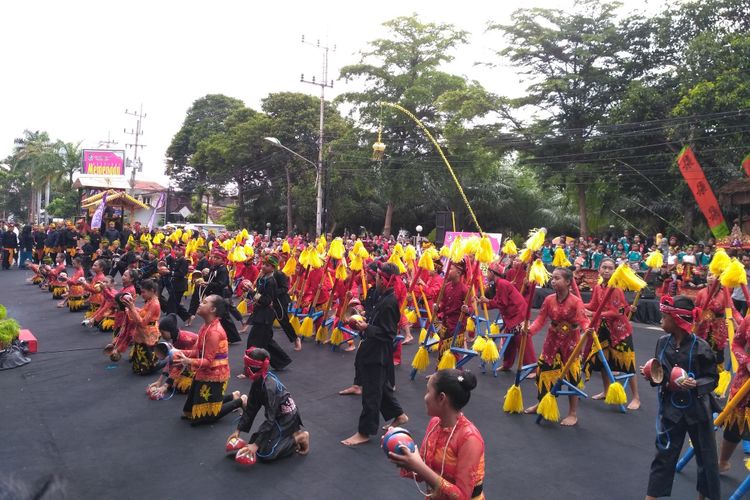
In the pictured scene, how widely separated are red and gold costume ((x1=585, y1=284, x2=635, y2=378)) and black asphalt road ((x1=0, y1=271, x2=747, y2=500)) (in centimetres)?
51

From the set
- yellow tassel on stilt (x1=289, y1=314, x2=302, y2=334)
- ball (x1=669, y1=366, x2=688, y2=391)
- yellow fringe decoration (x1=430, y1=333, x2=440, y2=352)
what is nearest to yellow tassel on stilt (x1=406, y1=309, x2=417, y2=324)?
yellow tassel on stilt (x1=289, y1=314, x2=302, y2=334)

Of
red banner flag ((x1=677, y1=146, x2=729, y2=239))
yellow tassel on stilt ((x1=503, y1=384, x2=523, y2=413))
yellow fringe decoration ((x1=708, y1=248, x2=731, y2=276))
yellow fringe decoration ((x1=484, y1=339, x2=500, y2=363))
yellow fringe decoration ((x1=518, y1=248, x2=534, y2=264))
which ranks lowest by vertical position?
yellow tassel on stilt ((x1=503, y1=384, x2=523, y2=413))

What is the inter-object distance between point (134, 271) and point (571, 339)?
20.2ft

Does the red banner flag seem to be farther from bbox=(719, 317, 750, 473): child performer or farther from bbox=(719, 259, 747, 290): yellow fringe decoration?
bbox=(719, 317, 750, 473): child performer

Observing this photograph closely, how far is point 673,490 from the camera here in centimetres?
455

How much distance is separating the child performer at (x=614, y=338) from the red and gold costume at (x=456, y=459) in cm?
442

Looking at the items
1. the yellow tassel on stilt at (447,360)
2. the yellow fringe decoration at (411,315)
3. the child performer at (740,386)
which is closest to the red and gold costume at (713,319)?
the child performer at (740,386)

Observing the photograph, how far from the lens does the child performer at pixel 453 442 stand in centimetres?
249

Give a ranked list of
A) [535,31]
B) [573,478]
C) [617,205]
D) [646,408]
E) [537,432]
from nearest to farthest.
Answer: [573,478] → [537,432] → [646,408] → [535,31] → [617,205]

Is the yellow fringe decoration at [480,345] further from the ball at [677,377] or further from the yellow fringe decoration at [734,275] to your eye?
the ball at [677,377]

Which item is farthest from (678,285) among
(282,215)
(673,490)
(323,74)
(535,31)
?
(282,215)

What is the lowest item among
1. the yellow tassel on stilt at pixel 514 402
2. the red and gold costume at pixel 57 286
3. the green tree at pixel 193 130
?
the red and gold costume at pixel 57 286

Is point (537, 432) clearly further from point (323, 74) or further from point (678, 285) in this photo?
point (323, 74)

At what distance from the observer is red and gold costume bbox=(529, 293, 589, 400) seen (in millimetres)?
5750
